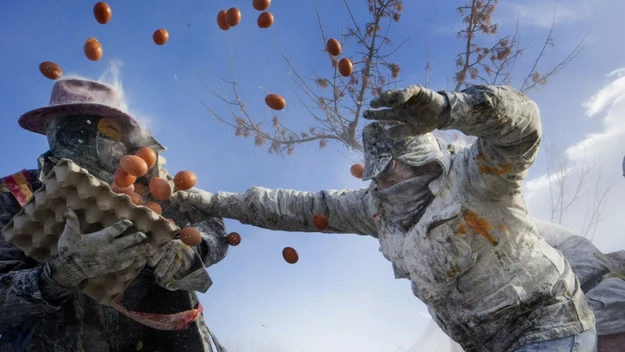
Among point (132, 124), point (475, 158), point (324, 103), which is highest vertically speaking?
point (324, 103)

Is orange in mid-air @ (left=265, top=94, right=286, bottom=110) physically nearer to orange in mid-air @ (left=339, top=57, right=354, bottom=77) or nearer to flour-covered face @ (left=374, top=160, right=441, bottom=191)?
orange in mid-air @ (left=339, top=57, right=354, bottom=77)

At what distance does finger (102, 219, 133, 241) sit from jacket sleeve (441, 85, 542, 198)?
191 centimetres

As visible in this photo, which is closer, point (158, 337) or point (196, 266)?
point (196, 266)

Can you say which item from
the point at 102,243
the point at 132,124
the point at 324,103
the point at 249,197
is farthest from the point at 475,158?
the point at 324,103

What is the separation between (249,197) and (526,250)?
7.63ft

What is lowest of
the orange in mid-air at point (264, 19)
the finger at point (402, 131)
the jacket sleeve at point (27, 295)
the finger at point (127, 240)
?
the jacket sleeve at point (27, 295)

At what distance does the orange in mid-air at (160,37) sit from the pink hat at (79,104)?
906mm

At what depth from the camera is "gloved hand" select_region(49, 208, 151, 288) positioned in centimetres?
276

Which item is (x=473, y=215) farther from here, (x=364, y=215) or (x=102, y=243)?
(x=102, y=243)

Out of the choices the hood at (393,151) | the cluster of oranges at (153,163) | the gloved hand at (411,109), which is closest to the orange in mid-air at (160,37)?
the cluster of oranges at (153,163)

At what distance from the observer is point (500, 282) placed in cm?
323

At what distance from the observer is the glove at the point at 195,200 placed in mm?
4078

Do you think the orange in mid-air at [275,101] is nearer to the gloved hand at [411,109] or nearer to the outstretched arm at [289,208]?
the outstretched arm at [289,208]

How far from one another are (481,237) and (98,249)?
98.5 inches
